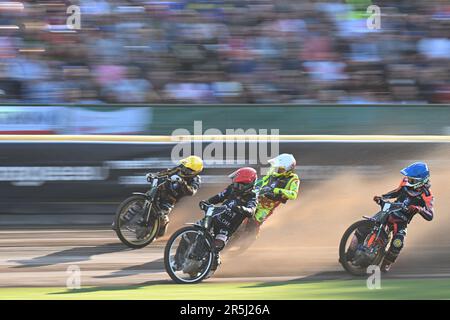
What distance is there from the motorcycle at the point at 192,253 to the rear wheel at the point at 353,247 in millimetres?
1386

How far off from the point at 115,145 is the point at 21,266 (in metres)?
2.72

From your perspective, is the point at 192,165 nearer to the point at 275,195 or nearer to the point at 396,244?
the point at 275,195

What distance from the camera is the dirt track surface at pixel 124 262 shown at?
8.46 meters

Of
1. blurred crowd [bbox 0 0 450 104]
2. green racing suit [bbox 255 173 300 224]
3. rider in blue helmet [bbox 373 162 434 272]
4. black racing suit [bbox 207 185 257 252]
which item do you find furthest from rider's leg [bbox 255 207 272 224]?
blurred crowd [bbox 0 0 450 104]

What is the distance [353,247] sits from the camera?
841 cm

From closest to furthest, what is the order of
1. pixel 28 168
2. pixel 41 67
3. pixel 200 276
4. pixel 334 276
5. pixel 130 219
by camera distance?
pixel 200 276
pixel 334 276
pixel 130 219
pixel 28 168
pixel 41 67

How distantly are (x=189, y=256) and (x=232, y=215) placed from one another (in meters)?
0.67

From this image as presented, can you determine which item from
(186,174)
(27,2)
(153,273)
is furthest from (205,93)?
(153,273)

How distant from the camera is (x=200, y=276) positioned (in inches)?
317

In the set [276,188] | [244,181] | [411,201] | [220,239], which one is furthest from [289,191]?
[411,201]

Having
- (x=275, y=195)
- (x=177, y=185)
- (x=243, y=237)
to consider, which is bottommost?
(x=243, y=237)

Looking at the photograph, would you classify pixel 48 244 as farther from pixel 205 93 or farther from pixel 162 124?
pixel 205 93

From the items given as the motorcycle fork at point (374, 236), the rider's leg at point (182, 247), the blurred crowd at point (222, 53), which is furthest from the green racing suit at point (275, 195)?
the blurred crowd at point (222, 53)

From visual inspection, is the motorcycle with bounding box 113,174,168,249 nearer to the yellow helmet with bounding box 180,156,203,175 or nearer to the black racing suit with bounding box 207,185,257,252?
the yellow helmet with bounding box 180,156,203,175
